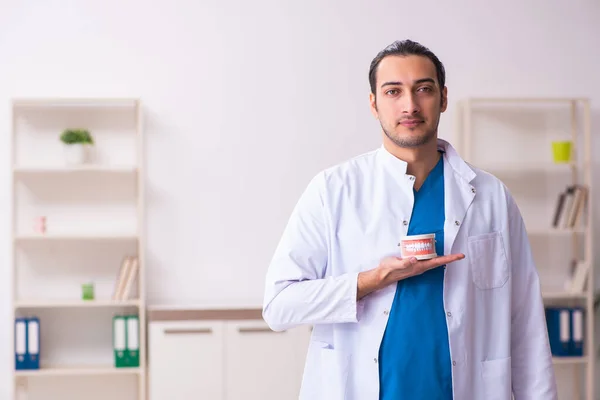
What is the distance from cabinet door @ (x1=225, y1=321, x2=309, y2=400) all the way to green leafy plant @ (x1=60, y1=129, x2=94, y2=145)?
4.28ft

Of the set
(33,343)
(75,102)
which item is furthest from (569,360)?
(75,102)

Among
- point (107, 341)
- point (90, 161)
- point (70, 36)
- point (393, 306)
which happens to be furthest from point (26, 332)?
point (393, 306)

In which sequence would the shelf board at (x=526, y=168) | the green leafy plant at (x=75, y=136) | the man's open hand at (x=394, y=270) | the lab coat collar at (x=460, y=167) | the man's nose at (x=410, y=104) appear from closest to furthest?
the man's open hand at (x=394, y=270) → the man's nose at (x=410, y=104) → the lab coat collar at (x=460, y=167) → the green leafy plant at (x=75, y=136) → the shelf board at (x=526, y=168)

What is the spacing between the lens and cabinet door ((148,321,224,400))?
437cm

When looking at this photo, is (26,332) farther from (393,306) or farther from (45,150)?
(393,306)

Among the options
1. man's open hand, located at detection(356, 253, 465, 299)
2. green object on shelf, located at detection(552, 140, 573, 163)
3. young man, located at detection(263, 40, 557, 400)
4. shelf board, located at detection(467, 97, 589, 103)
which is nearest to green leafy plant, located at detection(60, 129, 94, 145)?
shelf board, located at detection(467, 97, 589, 103)

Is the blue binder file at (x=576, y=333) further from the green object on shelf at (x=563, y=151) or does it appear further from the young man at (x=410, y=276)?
the young man at (x=410, y=276)

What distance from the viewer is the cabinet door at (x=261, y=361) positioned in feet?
14.4

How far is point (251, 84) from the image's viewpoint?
4.81 metres

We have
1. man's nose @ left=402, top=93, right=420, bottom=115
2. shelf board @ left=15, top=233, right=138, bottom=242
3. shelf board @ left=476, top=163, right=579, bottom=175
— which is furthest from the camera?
shelf board @ left=476, top=163, right=579, bottom=175

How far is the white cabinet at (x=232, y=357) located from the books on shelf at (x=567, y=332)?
1.53m

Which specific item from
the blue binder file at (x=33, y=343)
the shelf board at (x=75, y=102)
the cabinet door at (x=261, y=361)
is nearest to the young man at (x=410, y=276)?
the cabinet door at (x=261, y=361)

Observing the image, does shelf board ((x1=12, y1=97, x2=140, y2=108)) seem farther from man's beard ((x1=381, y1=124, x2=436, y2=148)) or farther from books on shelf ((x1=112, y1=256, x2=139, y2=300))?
man's beard ((x1=381, y1=124, x2=436, y2=148))

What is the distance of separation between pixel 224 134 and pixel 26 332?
1.58 metres
